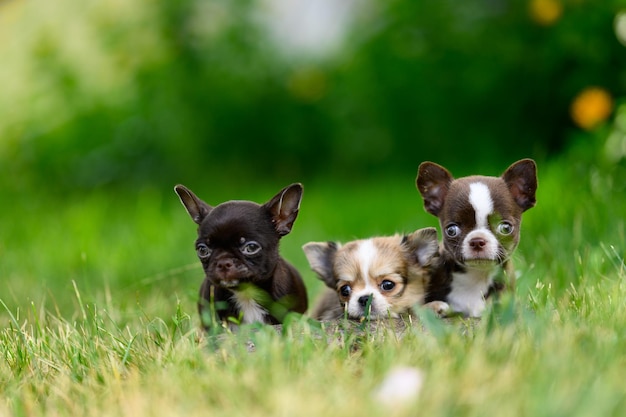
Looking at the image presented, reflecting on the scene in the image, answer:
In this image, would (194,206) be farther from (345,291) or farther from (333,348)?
(333,348)

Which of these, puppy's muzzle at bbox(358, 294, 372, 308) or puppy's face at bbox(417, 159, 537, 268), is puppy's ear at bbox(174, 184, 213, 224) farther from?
puppy's face at bbox(417, 159, 537, 268)

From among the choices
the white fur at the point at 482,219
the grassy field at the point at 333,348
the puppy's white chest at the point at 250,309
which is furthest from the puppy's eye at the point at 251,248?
the white fur at the point at 482,219

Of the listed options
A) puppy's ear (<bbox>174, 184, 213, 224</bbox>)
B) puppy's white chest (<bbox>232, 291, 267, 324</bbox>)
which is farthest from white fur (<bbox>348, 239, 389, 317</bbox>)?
puppy's ear (<bbox>174, 184, 213, 224</bbox>)

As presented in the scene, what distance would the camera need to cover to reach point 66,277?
234 inches

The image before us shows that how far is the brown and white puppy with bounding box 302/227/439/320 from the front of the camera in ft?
14.0

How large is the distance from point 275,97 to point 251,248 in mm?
6801

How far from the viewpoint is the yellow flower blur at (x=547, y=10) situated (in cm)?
811

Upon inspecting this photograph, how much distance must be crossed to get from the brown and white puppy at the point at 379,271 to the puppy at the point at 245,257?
217mm

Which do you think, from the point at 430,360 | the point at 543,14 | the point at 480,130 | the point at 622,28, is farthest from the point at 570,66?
the point at 430,360

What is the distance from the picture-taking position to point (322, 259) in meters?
4.60

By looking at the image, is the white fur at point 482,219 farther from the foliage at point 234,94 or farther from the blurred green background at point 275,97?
the foliage at point 234,94

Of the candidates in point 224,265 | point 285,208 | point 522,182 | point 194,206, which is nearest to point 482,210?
point 522,182

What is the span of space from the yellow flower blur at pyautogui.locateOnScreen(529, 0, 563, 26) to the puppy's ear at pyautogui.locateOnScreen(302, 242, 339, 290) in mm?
4507

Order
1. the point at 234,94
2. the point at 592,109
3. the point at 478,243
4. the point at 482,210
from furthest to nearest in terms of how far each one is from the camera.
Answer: the point at 234,94, the point at 592,109, the point at 482,210, the point at 478,243
